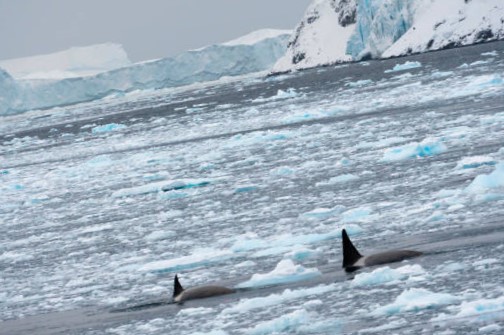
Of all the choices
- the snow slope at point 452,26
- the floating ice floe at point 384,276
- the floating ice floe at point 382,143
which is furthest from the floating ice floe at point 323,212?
the snow slope at point 452,26

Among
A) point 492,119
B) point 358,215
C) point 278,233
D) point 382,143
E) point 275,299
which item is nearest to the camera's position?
point 275,299

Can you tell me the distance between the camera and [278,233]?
14.2m

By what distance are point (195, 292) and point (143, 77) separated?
126047 millimetres

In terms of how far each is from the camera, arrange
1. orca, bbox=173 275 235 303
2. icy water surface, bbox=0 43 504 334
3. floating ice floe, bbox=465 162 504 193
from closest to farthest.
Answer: icy water surface, bbox=0 43 504 334 → orca, bbox=173 275 235 303 → floating ice floe, bbox=465 162 504 193

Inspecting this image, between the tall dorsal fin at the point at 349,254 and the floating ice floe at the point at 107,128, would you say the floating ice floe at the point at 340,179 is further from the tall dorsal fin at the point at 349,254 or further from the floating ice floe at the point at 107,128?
the floating ice floe at the point at 107,128

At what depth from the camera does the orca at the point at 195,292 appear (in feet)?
36.9

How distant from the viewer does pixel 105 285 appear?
41.6 feet

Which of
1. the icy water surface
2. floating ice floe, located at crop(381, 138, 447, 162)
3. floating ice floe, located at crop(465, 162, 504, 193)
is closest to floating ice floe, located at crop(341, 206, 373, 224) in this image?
the icy water surface

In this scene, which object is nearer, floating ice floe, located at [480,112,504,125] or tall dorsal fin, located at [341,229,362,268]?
tall dorsal fin, located at [341,229,362,268]

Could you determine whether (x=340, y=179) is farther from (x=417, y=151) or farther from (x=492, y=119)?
(x=492, y=119)

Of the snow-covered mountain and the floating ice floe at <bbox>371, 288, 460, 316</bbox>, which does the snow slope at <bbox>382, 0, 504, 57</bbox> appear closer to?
the snow-covered mountain

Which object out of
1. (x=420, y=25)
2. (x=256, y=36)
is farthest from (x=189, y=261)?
(x=256, y=36)

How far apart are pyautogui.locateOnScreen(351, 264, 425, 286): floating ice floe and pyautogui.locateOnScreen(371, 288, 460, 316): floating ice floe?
84 cm

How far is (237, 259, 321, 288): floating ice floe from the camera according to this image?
11.4 meters
